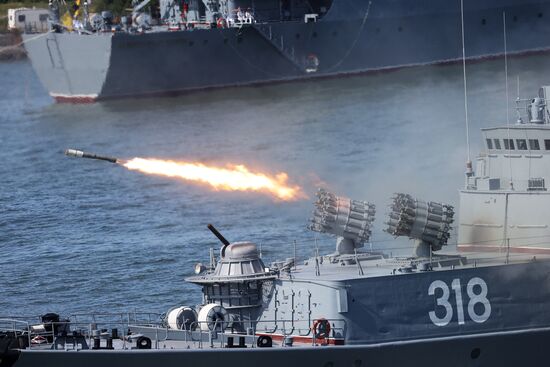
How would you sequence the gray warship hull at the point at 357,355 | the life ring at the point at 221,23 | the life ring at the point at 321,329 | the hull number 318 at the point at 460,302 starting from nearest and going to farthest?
1. the gray warship hull at the point at 357,355
2. the life ring at the point at 321,329
3. the hull number 318 at the point at 460,302
4. the life ring at the point at 221,23

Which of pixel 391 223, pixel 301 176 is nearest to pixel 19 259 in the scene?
pixel 301 176

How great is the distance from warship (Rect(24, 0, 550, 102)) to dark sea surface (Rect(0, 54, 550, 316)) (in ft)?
6.50

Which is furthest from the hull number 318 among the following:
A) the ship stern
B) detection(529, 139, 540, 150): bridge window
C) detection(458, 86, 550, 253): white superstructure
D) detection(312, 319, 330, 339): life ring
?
the ship stern

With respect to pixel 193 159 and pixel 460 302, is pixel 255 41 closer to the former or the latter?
pixel 193 159

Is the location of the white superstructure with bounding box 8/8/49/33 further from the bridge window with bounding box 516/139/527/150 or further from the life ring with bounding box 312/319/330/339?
the life ring with bounding box 312/319/330/339

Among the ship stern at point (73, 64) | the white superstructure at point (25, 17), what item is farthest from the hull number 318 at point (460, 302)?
the white superstructure at point (25, 17)

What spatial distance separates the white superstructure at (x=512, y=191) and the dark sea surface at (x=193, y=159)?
2.65 m

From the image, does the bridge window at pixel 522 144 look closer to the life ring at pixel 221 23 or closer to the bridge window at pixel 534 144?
the bridge window at pixel 534 144

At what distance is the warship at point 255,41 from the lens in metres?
96.1

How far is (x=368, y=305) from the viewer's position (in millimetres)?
31688

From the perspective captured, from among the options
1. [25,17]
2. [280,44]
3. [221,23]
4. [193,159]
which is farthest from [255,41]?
[25,17]

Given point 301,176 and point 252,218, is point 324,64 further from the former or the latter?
point 252,218

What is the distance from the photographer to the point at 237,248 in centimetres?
3269

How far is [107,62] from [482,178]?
62.6 metres
